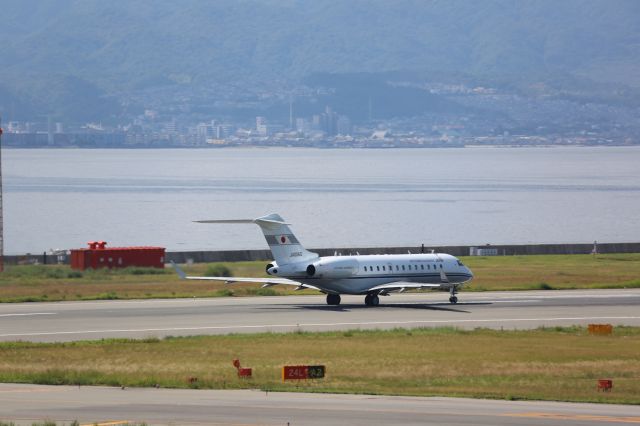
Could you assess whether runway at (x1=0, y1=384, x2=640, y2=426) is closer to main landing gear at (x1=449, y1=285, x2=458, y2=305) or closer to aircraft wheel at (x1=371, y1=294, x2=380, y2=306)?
aircraft wheel at (x1=371, y1=294, x2=380, y2=306)

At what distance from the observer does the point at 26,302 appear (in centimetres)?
7044

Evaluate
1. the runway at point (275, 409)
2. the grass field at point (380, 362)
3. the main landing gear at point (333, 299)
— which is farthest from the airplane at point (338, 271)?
the runway at point (275, 409)

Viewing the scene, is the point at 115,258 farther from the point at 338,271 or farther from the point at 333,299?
the point at 338,271

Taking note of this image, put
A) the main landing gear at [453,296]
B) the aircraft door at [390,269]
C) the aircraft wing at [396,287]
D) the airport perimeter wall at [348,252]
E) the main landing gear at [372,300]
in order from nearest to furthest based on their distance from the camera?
the aircraft wing at [396,287] → the main landing gear at [372,300] → the aircraft door at [390,269] → the main landing gear at [453,296] → the airport perimeter wall at [348,252]

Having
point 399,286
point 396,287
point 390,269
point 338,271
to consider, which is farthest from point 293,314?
point 390,269

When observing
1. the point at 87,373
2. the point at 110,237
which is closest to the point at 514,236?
the point at 110,237

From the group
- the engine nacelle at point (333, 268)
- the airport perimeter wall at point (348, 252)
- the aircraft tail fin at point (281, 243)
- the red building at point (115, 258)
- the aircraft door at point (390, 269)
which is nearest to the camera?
the engine nacelle at point (333, 268)

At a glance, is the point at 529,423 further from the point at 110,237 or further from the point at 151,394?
the point at 110,237

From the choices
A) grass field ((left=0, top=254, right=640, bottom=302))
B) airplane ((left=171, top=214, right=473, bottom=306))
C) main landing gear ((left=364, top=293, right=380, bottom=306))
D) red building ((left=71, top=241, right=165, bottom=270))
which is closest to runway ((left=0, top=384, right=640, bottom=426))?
airplane ((left=171, top=214, right=473, bottom=306))

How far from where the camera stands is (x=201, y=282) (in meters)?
84.3

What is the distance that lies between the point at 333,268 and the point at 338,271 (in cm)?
33

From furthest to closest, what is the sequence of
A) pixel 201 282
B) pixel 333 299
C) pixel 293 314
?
pixel 201 282, pixel 333 299, pixel 293 314

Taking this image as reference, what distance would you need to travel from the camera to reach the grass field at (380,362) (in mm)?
39781

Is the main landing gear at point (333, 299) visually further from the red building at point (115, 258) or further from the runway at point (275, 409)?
the runway at point (275, 409)
